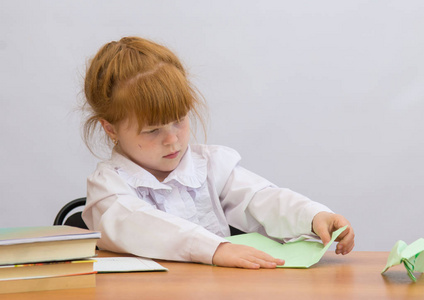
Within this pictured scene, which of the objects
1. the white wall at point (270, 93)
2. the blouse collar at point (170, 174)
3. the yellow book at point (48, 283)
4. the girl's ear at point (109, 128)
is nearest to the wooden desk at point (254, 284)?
the yellow book at point (48, 283)

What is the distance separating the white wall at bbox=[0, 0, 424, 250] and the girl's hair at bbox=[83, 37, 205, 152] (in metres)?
0.86

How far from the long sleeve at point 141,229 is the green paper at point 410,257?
0.98 feet

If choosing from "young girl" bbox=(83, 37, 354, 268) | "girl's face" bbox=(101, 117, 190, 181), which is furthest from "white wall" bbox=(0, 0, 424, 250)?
"girl's face" bbox=(101, 117, 190, 181)

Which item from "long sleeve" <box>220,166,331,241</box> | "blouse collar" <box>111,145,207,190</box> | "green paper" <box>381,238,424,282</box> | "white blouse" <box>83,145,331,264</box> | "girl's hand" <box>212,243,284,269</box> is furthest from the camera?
"blouse collar" <box>111,145,207,190</box>

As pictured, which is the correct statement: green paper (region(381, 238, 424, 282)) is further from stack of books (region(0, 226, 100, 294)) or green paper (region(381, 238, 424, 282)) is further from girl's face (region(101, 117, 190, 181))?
girl's face (region(101, 117, 190, 181))

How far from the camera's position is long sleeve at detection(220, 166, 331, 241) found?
125cm

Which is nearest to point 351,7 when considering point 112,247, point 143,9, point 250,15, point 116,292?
point 250,15

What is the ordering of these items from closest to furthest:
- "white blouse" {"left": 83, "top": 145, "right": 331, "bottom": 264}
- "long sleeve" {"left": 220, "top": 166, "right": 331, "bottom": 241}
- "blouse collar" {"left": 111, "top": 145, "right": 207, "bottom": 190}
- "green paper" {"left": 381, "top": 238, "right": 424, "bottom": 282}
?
"green paper" {"left": 381, "top": 238, "right": 424, "bottom": 282} < "white blouse" {"left": 83, "top": 145, "right": 331, "bottom": 264} < "long sleeve" {"left": 220, "top": 166, "right": 331, "bottom": 241} < "blouse collar" {"left": 111, "top": 145, "right": 207, "bottom": 190}

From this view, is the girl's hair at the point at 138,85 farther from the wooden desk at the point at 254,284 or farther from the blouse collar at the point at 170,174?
the wooden desk at the point at 254,284

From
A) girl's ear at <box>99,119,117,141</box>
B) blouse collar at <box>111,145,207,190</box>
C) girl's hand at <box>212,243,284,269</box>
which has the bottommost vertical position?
girl's hand at <box>212,243,284,269</box>

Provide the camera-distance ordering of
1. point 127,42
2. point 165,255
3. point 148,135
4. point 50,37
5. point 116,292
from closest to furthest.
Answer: point 116,292
point 165,255
point 148,135
point 127,42
point 50,37

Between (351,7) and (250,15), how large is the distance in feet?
1.24

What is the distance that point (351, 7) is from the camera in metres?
2.33

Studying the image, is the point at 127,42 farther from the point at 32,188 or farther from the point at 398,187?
the point at 398,187
